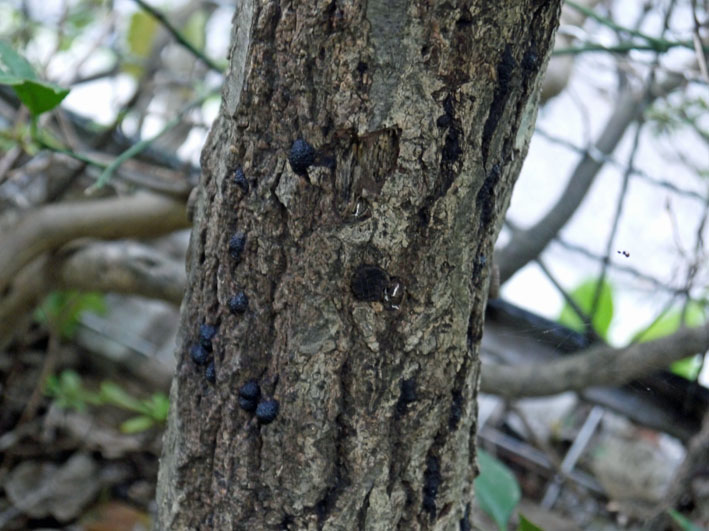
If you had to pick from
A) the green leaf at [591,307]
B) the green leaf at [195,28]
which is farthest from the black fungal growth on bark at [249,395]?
the green leaf at [195,28]

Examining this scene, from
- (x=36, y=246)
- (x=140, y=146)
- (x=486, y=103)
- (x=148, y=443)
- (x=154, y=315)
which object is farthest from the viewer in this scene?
(x=154, y=315)

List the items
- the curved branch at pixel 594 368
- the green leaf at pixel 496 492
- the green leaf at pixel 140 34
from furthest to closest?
the green leaf at pixel 140 34 < the curved branch at pixel 594 368 < the green leaf at pixel 496 492

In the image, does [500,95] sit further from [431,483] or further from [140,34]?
[140,34]

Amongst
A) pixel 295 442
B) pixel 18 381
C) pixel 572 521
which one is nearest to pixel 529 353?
pixel 572 521

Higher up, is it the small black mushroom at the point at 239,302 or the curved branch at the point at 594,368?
the small black mushroom at the point at 239,302

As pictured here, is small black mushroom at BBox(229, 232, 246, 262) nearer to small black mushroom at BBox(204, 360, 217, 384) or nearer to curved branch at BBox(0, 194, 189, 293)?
small black mushroom at BBox(204, 360, 217, 384)

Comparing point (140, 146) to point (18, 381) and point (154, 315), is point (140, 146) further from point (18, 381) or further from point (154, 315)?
point (154, 315)

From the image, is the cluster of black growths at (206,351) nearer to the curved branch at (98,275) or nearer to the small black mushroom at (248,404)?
the small black mushroom at (248,404)

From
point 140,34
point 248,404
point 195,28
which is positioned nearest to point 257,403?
point 248,404
